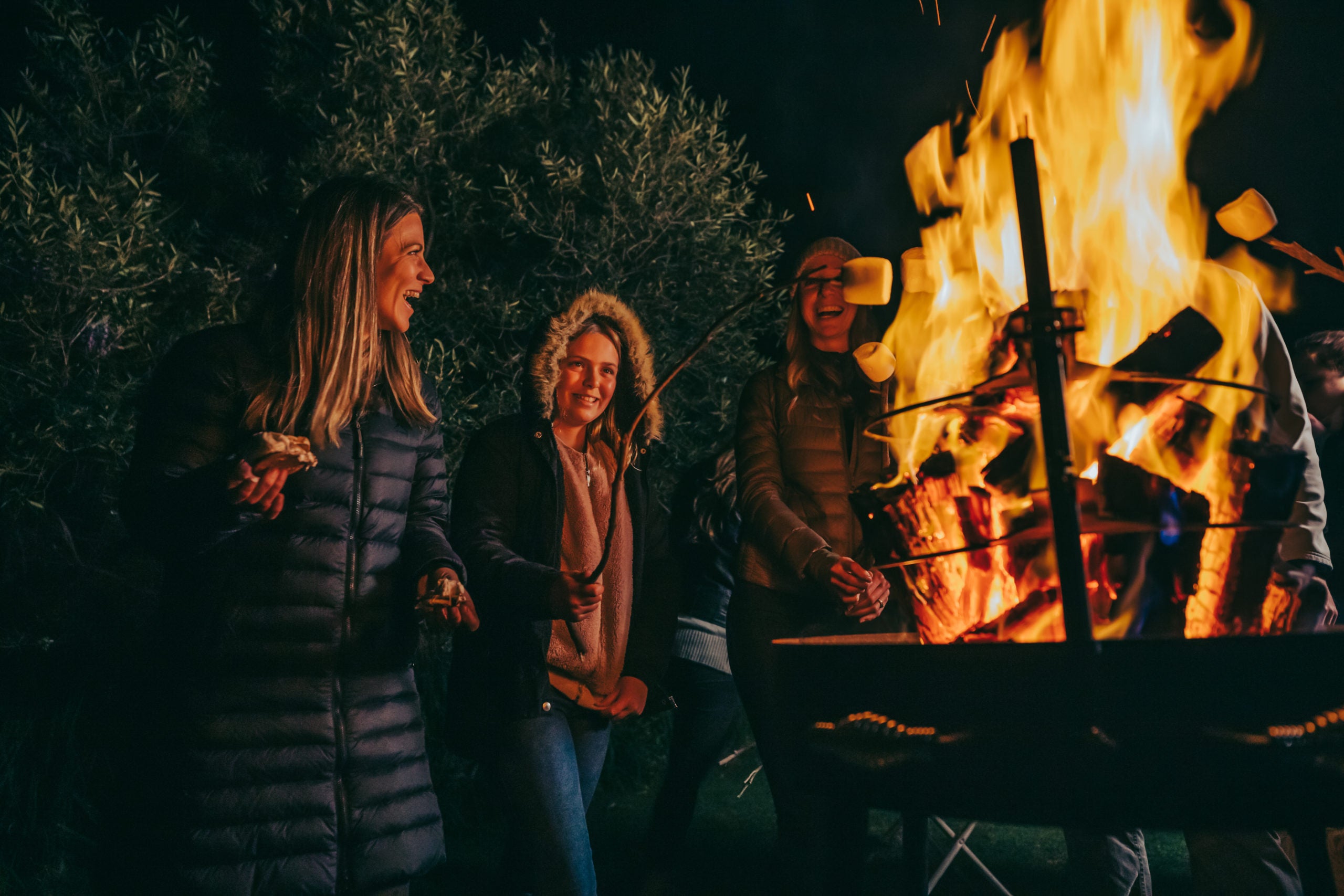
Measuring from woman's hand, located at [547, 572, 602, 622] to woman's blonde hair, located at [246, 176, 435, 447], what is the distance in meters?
0.62

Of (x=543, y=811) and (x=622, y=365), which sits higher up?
(x=622, y=365)

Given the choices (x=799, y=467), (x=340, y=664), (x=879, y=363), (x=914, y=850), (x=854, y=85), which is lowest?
(x=914, y=850)

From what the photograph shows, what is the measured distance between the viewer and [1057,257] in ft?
8.28

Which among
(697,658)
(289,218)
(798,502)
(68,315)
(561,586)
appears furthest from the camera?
(289,218)

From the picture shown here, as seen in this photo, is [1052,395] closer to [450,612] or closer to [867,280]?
[867,280]

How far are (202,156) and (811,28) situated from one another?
4908mm

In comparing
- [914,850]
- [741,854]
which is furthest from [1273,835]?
[741,854]

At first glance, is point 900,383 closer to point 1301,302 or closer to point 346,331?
point 346,331

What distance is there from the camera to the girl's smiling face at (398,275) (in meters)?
2.68

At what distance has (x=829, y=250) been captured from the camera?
3.77 m

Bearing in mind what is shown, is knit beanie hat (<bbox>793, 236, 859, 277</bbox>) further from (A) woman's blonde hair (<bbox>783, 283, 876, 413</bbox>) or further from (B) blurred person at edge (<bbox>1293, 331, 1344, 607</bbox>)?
(B) blurred person at edge (<bbox>1293, 331, 1344, 607</bbox>)

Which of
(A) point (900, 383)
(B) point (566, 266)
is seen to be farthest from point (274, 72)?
(A) point (900, 383)

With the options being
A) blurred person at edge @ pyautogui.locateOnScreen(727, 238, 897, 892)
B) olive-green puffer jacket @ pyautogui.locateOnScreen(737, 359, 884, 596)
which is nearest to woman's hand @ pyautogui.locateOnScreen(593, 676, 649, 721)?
blurred person at edge @ pyautogui.locateOnScreen(727, 238, 897, 892)

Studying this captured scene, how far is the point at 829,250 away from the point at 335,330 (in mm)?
2101
